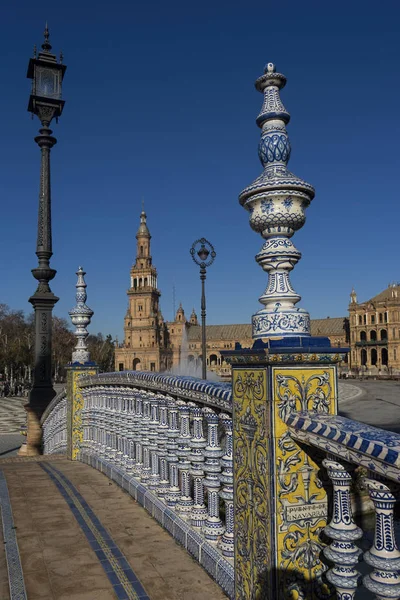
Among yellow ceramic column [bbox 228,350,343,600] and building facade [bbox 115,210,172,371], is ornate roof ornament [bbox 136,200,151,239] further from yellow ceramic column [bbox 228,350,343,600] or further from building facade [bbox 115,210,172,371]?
yellow ceramic column [bbox 228,350,343,600]

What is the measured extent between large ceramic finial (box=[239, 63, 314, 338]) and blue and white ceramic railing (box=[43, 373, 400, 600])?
54 cm

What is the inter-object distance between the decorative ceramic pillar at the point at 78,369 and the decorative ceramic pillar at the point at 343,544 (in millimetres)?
6513

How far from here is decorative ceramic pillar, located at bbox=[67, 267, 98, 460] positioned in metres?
8.18

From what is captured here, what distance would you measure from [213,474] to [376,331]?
82.6 m

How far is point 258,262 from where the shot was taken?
294cm

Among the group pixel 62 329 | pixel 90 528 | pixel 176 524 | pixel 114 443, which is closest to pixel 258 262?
pixel 176 524

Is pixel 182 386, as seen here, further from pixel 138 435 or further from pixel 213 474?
pixel 138 435

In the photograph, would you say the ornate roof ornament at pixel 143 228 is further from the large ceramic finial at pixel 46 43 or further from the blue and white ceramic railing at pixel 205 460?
the blue and white ceramic railing at pixel 205 460

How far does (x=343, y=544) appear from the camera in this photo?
212 cm

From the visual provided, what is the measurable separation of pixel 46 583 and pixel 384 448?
9.50ft

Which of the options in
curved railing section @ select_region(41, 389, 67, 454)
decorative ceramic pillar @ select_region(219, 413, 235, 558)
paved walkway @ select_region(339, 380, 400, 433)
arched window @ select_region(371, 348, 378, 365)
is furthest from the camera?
arched window @ select_region(371, 348, 378, 365)

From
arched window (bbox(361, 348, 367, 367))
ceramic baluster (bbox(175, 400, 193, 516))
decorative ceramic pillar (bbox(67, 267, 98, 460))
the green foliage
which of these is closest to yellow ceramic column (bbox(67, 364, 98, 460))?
decorative ceramic pillar (bbox(67, 267, 98, 460))

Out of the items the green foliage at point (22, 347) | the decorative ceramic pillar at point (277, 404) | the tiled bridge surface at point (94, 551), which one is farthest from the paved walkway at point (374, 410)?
the green foliage at point (22, 347)

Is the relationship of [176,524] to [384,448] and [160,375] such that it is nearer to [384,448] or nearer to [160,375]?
[160,375]
